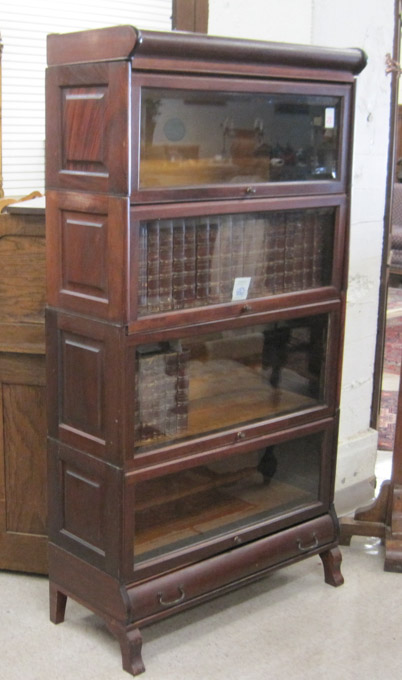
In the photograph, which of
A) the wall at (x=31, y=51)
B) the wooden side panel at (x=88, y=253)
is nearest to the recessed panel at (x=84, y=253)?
the wooden side panel at (x=88, y=253)

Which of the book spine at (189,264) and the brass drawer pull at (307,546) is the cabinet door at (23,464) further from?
the brass drawer pull at (307,546)

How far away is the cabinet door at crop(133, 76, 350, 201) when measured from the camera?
2258mm

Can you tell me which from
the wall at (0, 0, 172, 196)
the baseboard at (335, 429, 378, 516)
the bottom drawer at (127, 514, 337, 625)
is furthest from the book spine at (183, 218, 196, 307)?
the baseboard at (335, 429, 378, 516)

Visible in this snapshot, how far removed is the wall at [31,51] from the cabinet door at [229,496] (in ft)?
5.18

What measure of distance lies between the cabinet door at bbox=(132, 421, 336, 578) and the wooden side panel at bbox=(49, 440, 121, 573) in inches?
3.4

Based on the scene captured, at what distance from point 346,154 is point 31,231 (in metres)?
0.97

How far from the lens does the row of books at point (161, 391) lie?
2441 mm

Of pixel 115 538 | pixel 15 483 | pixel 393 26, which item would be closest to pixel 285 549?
pixel 115 538

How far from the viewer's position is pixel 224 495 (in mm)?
2846

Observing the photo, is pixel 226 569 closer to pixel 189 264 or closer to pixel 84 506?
pixel 84 506

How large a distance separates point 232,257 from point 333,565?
3.71 ft

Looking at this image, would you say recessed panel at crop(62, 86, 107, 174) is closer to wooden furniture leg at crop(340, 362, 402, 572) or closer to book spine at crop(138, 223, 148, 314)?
book spine at crop(138, 223, 148, 314)

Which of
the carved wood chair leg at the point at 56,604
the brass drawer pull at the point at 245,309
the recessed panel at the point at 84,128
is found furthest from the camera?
the carved wood chair leg at the point at 56,604

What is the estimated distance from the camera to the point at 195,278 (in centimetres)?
248
